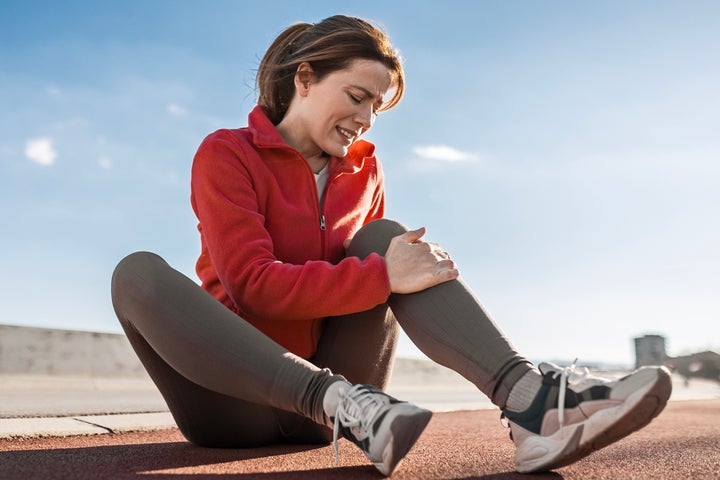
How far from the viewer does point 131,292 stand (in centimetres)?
144

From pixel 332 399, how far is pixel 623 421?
54 centimetres

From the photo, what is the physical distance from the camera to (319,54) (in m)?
1.88

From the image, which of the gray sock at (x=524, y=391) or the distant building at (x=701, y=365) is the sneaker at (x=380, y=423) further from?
the distant building at (x=701, y=365)

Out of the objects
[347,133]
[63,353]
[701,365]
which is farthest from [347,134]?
[701,365]

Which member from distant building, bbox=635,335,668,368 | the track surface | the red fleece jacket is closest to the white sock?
the track surface

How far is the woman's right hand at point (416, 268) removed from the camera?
1461 mm

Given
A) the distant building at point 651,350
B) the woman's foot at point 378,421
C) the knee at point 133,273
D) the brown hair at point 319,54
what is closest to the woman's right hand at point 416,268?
the woman's foot at point 378,421

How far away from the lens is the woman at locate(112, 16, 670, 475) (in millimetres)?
1276

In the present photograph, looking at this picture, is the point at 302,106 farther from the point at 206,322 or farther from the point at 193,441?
the point at 193,441

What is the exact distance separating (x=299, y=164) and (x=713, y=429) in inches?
88.1

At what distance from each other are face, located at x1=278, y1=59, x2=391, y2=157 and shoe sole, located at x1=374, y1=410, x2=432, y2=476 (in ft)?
3.07

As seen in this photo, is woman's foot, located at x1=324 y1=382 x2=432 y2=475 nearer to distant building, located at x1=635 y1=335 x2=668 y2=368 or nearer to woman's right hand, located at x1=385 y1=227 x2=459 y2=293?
woman's right hand, located at x1=385 y1=227 x2=459 y2=293

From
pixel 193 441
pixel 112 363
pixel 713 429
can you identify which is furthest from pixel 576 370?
pixel 112 363

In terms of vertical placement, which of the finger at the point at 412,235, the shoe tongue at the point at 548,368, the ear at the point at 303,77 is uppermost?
the ear at the point at 303,77
